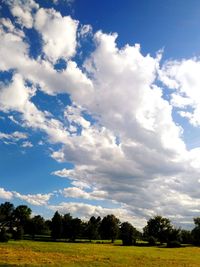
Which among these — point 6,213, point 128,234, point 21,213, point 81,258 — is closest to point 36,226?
point 21,213

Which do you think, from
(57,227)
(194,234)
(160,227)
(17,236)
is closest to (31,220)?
(57,227)

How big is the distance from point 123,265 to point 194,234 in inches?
4562

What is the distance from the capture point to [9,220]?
182 m

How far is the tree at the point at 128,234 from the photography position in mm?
135500

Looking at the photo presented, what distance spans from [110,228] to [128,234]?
68.5 ft

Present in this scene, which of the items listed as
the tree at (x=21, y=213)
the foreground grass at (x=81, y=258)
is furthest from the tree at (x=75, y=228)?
the foreground grass at (x=81, y=258)

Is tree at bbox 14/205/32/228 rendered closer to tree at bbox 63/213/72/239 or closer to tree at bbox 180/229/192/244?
tree at bbox 63/213/72/239

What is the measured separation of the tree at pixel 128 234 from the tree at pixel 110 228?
3152 millimetres

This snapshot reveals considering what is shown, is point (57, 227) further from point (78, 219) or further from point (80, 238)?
point (80, 238)

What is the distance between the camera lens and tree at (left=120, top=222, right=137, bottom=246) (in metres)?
136

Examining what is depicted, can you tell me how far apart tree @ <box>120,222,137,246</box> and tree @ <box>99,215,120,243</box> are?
315 centimetres

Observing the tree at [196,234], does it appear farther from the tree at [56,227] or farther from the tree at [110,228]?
the tree at [56,227]

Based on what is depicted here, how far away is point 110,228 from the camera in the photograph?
525 feet

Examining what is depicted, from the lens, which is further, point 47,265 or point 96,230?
point 96,230
